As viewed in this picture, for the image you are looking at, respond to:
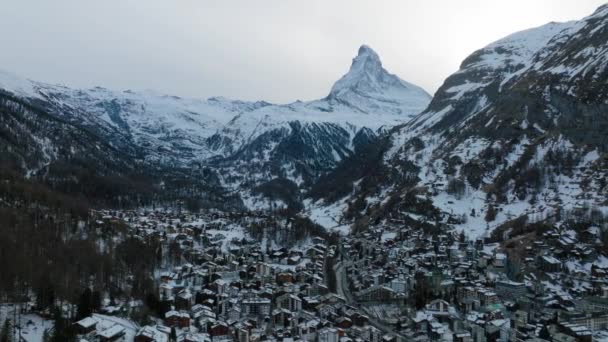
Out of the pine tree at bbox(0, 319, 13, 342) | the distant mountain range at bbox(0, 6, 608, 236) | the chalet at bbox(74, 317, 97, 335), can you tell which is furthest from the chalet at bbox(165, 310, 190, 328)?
the distant mountain range at bbox(0, 6, 608, 236)

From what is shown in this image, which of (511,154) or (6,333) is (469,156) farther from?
(6,333)

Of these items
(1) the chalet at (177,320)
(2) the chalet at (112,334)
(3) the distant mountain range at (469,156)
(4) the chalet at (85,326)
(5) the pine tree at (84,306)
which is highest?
(3) the distant mountain range at (469,156)

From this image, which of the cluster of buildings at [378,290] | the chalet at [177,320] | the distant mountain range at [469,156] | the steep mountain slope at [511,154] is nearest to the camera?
the chalet at [177,320]

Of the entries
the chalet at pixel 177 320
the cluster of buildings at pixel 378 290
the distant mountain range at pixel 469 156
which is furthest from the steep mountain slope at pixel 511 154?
the chalet at pixel 177 320

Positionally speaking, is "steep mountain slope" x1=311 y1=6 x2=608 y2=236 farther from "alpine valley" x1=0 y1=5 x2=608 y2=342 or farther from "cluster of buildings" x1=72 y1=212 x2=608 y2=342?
"cluster of buildings" x1=72 y1=212 x2=608 y2=342

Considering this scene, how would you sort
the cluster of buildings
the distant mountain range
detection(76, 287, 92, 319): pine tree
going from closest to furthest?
detection(76, 287, 92, 319): pine tree < the cluster of buildings < the distant mountain range

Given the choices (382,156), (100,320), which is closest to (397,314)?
(100,320)

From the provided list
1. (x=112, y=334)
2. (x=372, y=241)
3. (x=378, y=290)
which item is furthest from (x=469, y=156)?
(x=112, y=334)

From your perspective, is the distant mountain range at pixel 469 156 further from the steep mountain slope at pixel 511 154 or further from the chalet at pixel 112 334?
the chalet at pixel 112 334
